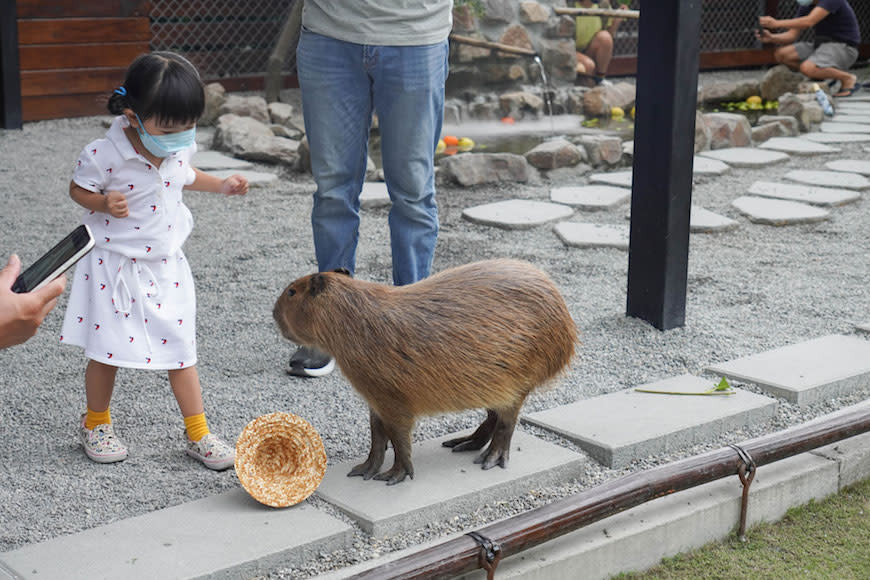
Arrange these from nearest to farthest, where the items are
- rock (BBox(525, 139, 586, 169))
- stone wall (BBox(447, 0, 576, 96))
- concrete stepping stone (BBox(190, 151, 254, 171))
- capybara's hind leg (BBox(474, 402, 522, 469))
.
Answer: capybara's hind leg (BBox(474, 402, 522, 469))
concrete stepping stone (BBox(190, 151, 254, 171))
rock (BBox(525, 139, 586, 169))
stone wall (BBox(447, 0, 576, 96))

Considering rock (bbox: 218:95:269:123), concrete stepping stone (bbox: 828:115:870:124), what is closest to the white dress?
rock (bbox: 218:95:269:123)

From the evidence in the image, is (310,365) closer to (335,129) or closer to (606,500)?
(335,129)

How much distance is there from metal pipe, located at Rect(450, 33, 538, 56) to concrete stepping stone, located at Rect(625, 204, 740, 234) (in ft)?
14.6

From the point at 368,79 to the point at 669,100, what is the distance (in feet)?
3.78

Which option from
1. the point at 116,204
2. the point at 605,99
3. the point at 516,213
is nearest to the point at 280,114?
the point at 605,99

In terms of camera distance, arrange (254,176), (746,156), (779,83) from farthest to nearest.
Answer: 1. (779,83)
2. (746,156)
3. (254,176)

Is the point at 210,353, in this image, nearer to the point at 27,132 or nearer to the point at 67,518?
the point at 67,518

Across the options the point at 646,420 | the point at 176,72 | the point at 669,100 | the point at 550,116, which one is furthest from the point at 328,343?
the point at 550,116

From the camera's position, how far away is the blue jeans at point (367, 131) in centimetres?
332

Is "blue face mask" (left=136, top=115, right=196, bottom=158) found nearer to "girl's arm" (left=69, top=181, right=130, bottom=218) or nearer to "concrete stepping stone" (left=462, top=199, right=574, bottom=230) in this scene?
"girl's arm" (left=69, top=181, right=130, bottom=218)

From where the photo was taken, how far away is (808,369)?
343 cm

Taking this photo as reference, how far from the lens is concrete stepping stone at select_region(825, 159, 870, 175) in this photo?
695 cm

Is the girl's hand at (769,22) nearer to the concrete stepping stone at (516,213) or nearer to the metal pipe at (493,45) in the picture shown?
the metal pipe at (493,45)

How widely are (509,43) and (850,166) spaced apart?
413 cm
